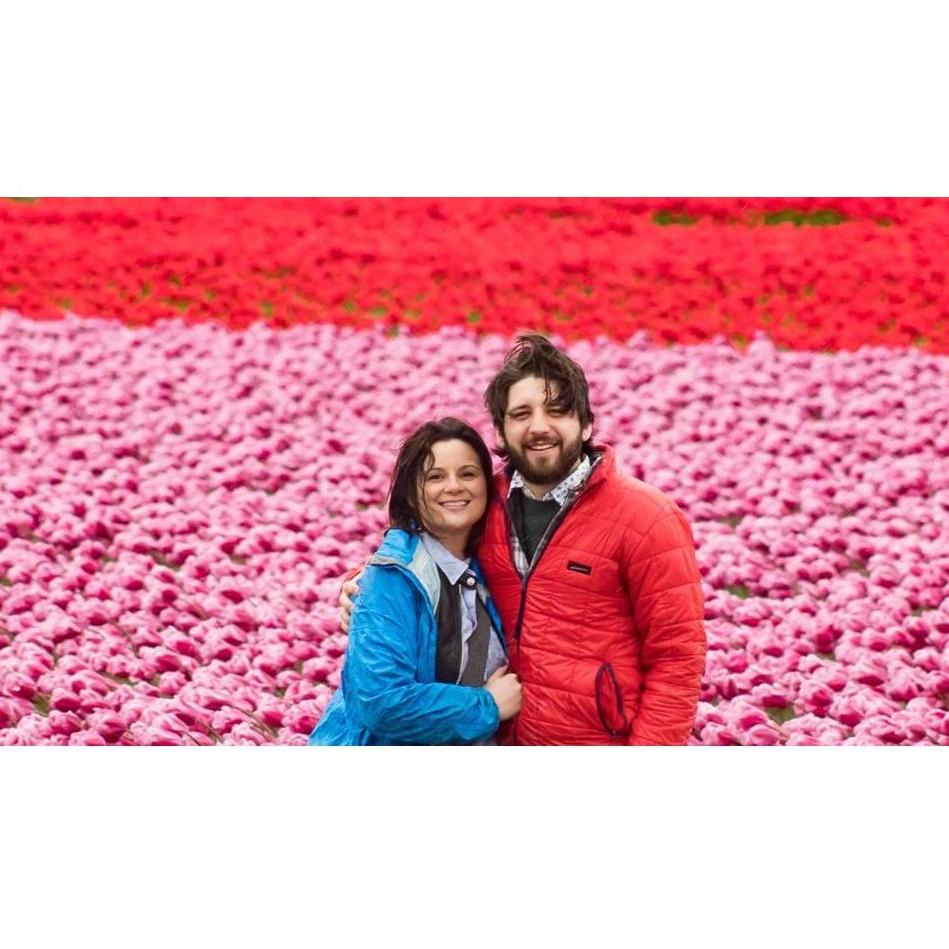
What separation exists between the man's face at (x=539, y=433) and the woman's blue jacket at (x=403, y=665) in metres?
0.33

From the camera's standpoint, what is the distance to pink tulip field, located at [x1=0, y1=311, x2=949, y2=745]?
3.53m

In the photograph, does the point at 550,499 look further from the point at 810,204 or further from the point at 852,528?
the point at 810,204

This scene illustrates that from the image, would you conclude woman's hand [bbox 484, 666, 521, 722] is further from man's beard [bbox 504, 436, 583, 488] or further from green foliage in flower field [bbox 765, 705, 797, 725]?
green foliage in flower field [bbox 765, 705, 797, 725]

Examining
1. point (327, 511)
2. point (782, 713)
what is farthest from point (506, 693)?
point (327, 511)

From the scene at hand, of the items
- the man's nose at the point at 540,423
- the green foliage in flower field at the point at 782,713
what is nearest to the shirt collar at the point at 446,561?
the man's nose at the point at 540,423

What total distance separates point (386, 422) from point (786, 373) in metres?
1.70

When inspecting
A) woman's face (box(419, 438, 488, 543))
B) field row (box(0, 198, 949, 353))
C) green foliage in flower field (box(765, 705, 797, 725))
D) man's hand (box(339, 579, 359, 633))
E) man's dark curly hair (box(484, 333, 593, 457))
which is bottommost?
green foliage in flower field (box(765, 705, 797, 725))

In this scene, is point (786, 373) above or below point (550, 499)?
above

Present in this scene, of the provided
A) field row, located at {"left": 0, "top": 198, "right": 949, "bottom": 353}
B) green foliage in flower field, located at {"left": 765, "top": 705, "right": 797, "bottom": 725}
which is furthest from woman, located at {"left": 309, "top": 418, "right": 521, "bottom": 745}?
field row, located at {"left": 0, "top": 198, "right": 949, "bottom": 353}

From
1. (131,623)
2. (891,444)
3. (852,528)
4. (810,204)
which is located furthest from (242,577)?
(810,204)

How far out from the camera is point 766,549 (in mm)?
4234

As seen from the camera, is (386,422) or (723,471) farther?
(386,422)

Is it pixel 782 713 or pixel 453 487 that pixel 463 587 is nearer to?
pixel 453 487

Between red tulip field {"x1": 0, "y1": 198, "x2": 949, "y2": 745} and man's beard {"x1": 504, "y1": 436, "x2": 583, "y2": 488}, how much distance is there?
1006mm
